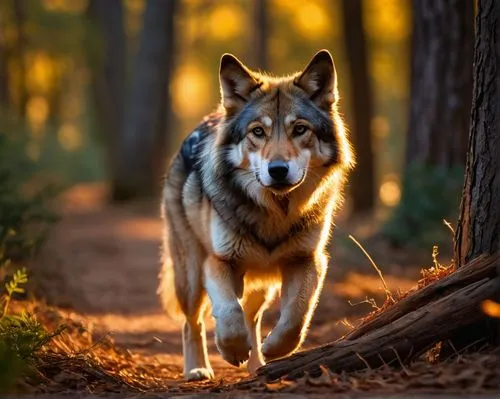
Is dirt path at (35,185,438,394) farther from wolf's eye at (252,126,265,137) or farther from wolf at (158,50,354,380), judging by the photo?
wolf's eye at (252,126,265,137)

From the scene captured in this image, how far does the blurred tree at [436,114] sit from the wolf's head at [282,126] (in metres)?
5.41

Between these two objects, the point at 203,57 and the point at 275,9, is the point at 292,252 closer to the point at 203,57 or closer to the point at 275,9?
the point at 275,9

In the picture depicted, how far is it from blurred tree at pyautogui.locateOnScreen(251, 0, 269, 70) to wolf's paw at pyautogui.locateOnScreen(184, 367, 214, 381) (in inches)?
774

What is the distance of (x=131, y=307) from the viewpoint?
10461 millimetres

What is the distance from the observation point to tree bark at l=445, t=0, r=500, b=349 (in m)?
5.25

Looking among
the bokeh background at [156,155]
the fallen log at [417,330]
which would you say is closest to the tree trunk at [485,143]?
the fallen log at [417,330]

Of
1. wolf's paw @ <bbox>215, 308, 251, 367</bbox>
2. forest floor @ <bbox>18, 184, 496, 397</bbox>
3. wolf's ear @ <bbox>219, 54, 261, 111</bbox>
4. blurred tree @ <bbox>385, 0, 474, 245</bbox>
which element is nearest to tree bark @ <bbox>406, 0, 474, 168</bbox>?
blurred tree @ <bbox>385, 0, 474, 245</bbox>

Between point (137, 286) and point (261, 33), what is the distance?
Answer: 15.8 metres

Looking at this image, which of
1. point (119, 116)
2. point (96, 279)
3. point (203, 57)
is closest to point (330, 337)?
point (96, 279)

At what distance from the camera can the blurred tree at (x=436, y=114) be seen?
456 inches

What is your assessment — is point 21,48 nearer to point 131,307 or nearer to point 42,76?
point 42,76

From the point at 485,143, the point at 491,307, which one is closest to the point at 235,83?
the point at 485,143

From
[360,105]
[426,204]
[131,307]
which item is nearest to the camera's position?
[131,307]

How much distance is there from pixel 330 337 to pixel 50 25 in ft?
69.8
